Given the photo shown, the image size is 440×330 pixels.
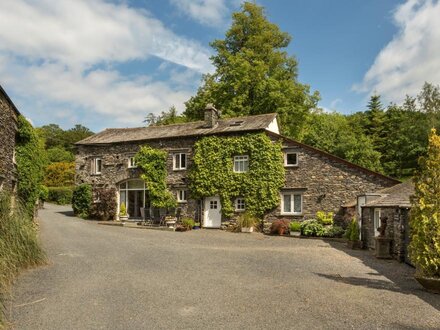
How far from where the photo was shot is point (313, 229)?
782 inches

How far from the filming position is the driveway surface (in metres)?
6.42

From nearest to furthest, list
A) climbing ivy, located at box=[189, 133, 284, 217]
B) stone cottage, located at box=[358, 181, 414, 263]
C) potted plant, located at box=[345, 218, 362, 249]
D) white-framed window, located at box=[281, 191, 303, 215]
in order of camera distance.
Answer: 1. stone cottage, located at box=[358, 181, 414, 263]
2. potted plant, located at box=[345, 218, 362, 249]
3. white-framed window, located at box=[281, 191, 303, 215]
4. climbing ivy, located at box=[189, 133, 284, 217]

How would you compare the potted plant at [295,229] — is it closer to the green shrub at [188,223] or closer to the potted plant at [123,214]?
the green shrub at [188,223]

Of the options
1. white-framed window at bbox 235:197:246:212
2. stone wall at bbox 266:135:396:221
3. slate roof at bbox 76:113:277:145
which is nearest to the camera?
stone wall at bbox 266:135:396:221

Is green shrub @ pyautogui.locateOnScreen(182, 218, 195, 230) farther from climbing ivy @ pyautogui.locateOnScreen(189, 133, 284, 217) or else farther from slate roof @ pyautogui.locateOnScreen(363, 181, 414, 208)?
slate roof @ pyautogui.locateOnScreen(363, 181, 414, 208)

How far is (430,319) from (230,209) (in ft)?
54.4

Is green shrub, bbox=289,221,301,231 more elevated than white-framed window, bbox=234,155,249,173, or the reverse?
white-framed window, bbox=234,155,249,173

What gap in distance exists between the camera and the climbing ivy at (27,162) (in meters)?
17.5

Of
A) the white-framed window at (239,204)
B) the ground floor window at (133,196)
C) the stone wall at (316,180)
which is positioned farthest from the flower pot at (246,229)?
the ground floor window at (133,196)

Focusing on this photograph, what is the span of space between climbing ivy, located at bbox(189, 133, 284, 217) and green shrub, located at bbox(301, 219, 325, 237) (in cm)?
242

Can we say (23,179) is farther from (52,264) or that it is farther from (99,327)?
(99,327)

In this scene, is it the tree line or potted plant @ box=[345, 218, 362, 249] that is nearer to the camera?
potted plant @ box=[345, 218, 362, 249]

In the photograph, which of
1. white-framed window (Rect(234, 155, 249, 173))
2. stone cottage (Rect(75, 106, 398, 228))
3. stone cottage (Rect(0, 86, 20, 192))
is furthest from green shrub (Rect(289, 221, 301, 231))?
stone cottage (Rect(0, 86, 20, 192))

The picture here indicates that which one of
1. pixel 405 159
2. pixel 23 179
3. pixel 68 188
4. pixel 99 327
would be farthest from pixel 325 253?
pixel 68 188
